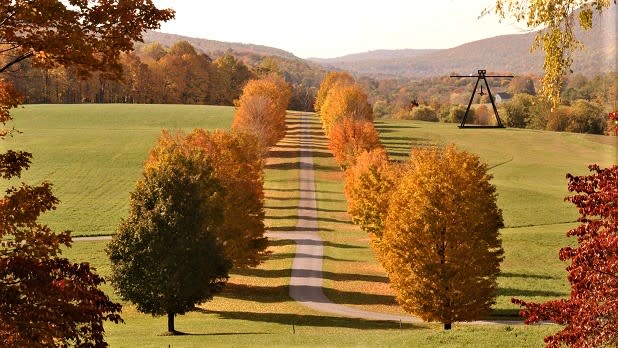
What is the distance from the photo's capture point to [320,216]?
89125 millimetres

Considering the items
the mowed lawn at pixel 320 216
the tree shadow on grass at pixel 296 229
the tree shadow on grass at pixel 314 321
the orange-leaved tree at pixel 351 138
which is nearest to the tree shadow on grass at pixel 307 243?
the mowed lawn at pixel 320 216

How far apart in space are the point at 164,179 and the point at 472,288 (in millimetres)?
18825

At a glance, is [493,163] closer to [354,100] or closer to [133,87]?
[354,100]

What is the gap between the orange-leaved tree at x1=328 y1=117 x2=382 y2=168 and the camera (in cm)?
9509

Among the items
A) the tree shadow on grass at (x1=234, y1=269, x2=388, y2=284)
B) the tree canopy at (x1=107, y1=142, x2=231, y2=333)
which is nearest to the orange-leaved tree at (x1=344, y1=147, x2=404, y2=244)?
the tree shadow on grass at (x1=234, y1=269, x2=388, y2=284)

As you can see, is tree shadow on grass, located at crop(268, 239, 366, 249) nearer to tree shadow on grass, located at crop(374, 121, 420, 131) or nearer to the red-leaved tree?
the red-leaved tree

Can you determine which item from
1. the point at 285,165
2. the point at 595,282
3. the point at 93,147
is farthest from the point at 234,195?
the point at 93,147

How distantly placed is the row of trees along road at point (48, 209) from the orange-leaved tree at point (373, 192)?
44.6 m

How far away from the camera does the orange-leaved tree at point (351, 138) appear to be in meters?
95.1

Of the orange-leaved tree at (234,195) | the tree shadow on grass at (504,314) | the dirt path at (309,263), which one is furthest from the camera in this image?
the orange-leaved tree at (234,195)

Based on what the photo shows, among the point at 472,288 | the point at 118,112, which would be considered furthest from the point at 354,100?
the point at 472,288

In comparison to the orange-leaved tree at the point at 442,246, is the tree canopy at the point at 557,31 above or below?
above

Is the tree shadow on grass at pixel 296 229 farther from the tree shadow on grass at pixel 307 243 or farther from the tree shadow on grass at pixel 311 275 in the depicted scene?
the tree shadow on grass at pixel 311 275

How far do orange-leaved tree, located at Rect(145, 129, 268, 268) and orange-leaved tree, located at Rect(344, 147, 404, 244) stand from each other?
9.38 m
